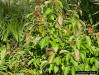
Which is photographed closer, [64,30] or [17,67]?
[64,30]

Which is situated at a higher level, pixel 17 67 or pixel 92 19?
pixel 92 19

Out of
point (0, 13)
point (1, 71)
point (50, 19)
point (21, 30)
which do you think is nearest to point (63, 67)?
point (50, 19)

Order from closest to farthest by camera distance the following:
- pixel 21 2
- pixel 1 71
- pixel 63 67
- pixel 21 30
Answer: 1. pixel 63 67
2. pixel 1 71
3. pixel 21 30
4. pixel 21 2

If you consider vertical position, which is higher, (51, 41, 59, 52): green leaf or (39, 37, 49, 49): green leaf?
(39, 37, 49, 49): green leaf

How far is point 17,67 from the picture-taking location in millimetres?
2045

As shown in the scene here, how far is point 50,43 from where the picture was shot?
1.75 m

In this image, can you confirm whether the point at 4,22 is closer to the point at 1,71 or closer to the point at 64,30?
the point at 1,71

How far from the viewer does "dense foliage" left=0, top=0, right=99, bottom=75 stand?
5.47ft

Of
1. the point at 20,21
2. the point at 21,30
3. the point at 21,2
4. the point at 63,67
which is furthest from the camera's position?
the point at 21,2

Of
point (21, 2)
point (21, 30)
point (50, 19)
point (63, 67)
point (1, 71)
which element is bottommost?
point (1, 71)

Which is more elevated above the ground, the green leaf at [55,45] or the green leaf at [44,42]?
the green leaf at [44,42]

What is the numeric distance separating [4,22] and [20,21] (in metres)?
0.23

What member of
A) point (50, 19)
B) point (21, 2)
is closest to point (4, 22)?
point (21, 2)

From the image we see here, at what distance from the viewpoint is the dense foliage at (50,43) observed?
1.67 metres
